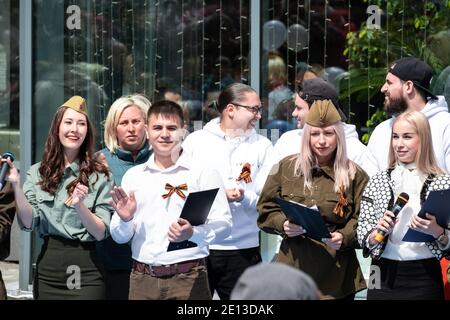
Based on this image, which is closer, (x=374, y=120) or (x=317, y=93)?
(x=317, y=93)

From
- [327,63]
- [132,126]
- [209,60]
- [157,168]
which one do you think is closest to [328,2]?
[327,63]

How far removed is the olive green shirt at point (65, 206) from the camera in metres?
6.63

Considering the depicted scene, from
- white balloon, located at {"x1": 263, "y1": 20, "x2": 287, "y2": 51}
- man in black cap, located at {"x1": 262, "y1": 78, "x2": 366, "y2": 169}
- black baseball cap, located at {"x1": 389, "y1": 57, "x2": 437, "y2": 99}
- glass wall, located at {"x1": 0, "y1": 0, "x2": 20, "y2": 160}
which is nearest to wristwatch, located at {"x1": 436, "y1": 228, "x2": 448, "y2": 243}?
man in black cap, located at {"x1": 262, "y1": 78, "x2": 366, "y2": 169}

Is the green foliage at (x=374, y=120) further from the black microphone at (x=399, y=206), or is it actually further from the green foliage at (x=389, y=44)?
the black microphone at (x=399, y=206)

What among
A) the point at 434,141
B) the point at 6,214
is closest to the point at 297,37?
the point at 434,141

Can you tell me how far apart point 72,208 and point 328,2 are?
3.17 metres

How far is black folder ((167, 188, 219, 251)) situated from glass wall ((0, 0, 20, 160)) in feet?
13.3

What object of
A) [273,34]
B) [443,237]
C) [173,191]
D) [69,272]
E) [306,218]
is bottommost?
[69,272]

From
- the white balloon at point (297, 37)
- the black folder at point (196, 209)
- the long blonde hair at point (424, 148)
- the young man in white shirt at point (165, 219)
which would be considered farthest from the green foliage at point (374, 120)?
the black folder at point (196, 209)

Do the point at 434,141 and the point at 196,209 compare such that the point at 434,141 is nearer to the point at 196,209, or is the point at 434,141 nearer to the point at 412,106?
the point at 412,106

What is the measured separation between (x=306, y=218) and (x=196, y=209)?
23.9 inches

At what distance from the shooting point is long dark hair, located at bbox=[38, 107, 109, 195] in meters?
6.73

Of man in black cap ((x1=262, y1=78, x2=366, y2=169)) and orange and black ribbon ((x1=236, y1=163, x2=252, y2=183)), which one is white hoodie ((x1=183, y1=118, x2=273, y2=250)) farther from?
man in black cap ((x1=262, y1=78, x2=366, y2=169))

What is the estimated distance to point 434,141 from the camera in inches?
276
